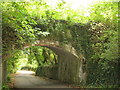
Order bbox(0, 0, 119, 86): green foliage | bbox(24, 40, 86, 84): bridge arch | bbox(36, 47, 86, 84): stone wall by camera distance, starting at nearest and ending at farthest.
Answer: bbox(0, 0, 119, 86): green foliage
bbox(24, 40, 86, 84): bridge arch
bbox(36, 47, 86, 84): stone wall

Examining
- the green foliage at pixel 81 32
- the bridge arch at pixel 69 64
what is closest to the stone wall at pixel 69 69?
→ the bridge arch at pixel 69 64

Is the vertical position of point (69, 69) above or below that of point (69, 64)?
below

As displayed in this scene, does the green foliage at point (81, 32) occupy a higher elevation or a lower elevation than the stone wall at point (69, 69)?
higher

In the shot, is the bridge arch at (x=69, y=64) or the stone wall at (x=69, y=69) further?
the stone wall at (x=69, y=69)

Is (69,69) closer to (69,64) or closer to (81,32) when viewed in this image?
(69,64)

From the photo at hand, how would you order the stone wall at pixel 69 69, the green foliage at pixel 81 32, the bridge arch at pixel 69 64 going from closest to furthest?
the green foliage at pixel 81 32 → the bridge arch at pixel 69 64 → the stone wall at pixel 69 69

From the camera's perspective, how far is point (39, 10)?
8117 mm

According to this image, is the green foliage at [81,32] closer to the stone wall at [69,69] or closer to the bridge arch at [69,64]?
the bridge arch at [69,64]

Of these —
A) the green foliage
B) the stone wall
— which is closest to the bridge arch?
the stone wall

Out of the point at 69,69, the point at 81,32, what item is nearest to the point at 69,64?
the point at 69,69

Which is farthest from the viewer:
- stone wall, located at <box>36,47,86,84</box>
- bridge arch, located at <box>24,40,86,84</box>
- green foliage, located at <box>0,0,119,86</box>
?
stone wall, located at <box>36,47,86,84</box>

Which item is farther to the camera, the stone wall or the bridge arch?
the stone wall

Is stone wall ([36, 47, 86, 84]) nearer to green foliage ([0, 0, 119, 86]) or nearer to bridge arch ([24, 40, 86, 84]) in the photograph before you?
bridge arch ([24, 40, 86, 84])

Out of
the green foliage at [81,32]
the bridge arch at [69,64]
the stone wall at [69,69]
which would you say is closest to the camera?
the green foliage at [81,32]
